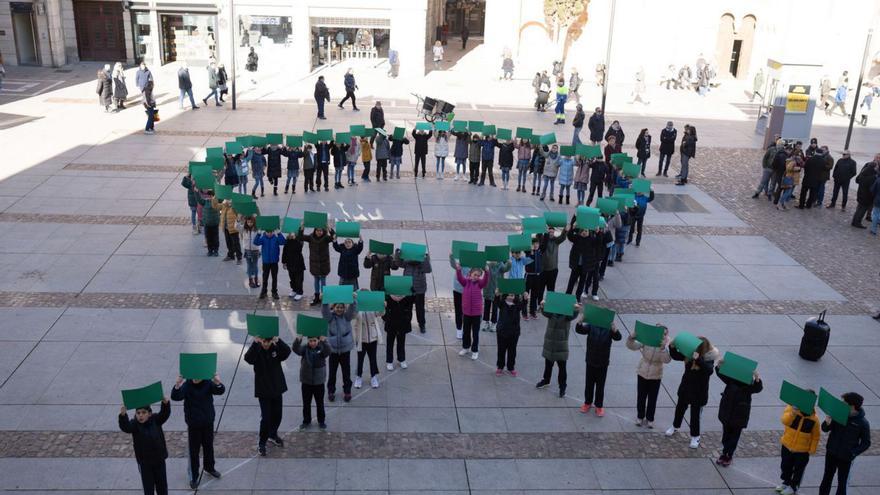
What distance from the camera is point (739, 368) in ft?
Result: 28.3

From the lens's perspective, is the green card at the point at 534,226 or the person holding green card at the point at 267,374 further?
the green card at the point at 534,226

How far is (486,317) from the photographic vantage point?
40.3 ft

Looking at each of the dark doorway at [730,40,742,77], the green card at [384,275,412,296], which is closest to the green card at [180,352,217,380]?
the green card at [384,275,412,296]

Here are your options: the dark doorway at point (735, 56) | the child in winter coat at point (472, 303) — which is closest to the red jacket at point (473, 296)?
the child in winter coat at point (472, 303)

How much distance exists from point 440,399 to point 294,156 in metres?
8.91

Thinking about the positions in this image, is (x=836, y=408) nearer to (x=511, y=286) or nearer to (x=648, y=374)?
(x=648, y=374)

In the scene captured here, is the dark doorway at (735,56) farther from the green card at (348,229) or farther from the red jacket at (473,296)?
the red jacket at (473,296)

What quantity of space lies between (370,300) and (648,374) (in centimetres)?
340

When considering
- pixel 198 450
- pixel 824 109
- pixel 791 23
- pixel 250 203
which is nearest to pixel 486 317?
pixel 250 203

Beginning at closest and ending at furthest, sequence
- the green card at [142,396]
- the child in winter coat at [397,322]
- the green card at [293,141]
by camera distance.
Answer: the green card at [142,396], the child in winter coat at [397,322], the green card at [293,141]

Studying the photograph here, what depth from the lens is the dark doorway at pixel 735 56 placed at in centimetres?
4094

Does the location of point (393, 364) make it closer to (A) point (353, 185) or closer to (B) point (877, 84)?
(A) point (353, 185)

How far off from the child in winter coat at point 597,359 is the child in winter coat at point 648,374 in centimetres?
25

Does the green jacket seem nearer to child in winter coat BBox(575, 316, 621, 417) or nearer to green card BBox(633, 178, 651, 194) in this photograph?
child in winter coat BBox(575, 316, 621, 417)
